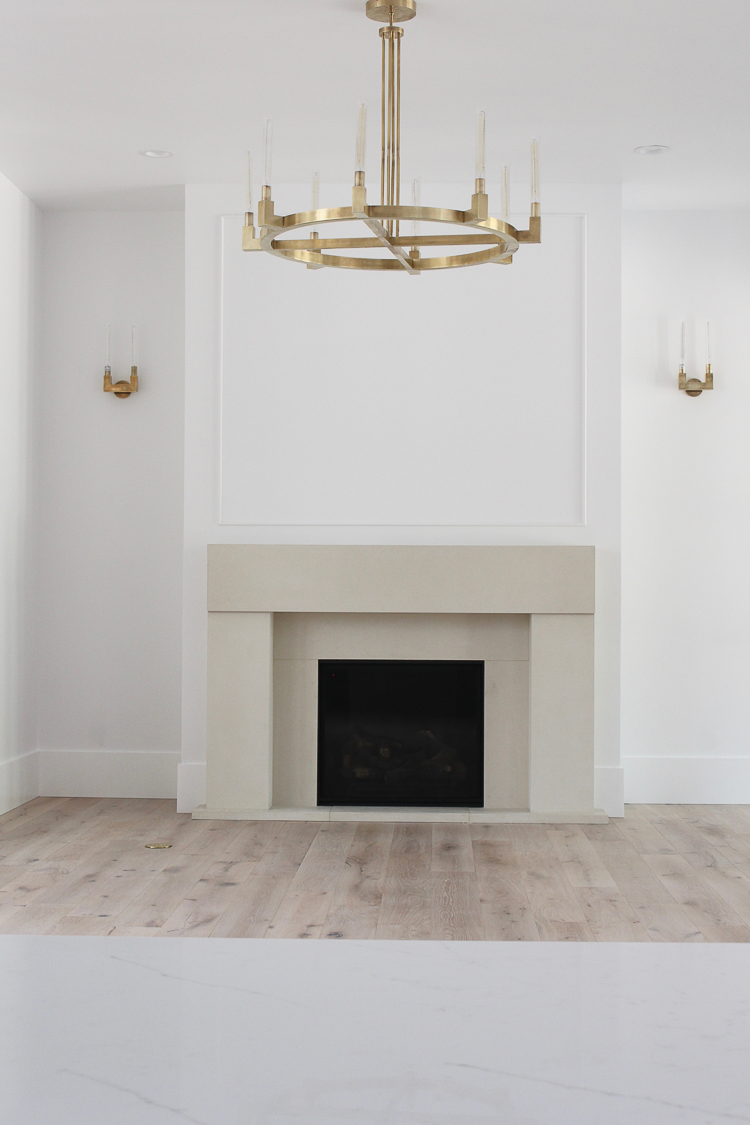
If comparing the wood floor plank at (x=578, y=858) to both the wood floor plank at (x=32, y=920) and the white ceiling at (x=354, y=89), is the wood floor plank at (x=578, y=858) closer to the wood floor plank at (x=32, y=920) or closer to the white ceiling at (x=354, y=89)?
the wood floor plank at (x=32, y=920)

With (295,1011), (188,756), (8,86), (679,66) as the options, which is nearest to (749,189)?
(679,66)

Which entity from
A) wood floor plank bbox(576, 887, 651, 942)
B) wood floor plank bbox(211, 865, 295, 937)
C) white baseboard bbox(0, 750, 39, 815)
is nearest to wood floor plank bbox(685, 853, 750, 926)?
wood floor plank bbox(576, 887, 651, 942)

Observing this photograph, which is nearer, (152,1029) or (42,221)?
(152,1029)

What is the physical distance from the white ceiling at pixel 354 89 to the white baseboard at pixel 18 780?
2689mm

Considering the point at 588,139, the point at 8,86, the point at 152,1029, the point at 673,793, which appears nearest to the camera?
the point at 152,1029

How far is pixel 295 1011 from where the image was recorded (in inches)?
32.5

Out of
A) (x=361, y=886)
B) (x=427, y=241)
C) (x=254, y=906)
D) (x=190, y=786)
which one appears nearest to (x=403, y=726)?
(x=190, y=786)

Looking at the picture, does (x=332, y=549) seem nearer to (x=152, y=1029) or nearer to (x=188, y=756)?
(x=188, y=756)

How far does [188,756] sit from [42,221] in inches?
107

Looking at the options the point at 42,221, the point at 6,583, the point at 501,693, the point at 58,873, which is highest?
the point at 42,221

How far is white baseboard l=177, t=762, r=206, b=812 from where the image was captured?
4863 mm

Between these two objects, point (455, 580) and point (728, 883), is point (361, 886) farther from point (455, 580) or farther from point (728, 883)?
point (455, 580)

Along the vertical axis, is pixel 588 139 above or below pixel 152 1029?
above

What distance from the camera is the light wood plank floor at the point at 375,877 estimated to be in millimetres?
3234
